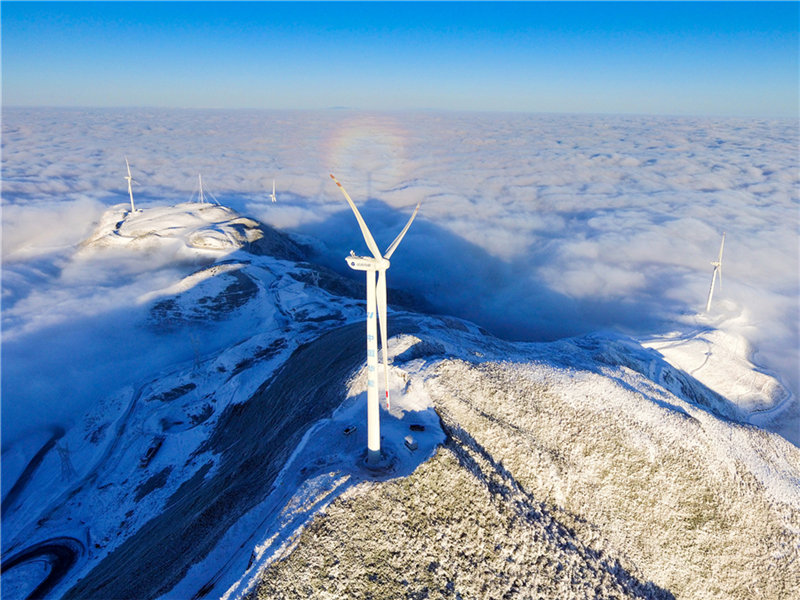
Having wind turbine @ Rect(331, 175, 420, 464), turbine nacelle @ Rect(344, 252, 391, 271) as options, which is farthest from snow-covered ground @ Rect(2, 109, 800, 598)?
turbine nacelle @ Rect(344, 252, 391, 271)

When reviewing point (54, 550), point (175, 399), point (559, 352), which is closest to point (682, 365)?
point (559, 352)

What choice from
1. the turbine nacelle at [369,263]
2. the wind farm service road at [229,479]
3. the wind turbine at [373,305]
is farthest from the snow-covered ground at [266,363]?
the turbine nacelle at [369,263]

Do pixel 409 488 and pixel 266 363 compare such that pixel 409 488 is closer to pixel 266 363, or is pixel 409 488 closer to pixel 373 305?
pixel 373 305

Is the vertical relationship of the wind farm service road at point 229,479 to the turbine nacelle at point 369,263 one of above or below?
below

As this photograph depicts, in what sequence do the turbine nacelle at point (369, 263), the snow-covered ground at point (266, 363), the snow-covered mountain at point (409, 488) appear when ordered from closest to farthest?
the turbine nacelle at point (369, 263)
the snow-covered mountain at point (409, 488)
the snow-covered ground at point (266, 363)

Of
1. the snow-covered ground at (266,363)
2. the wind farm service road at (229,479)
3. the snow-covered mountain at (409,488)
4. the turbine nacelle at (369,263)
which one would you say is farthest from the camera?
the snow-covered ground at (266,363)

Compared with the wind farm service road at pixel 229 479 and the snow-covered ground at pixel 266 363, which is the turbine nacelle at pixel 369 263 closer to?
the snow-covered ground at pixel 266 363

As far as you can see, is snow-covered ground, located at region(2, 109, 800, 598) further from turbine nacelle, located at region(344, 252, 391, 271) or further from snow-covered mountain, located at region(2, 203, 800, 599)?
turbine nacelle, located at region(344, 252, 391, 271)

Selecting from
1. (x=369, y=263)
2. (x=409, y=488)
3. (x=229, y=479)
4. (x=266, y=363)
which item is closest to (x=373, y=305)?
(x=369, y=263)

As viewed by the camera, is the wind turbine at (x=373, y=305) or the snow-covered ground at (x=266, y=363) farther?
the snow-covered ground at (x=266, y=363)

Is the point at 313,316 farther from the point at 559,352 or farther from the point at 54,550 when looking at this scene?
the point at 54,550
